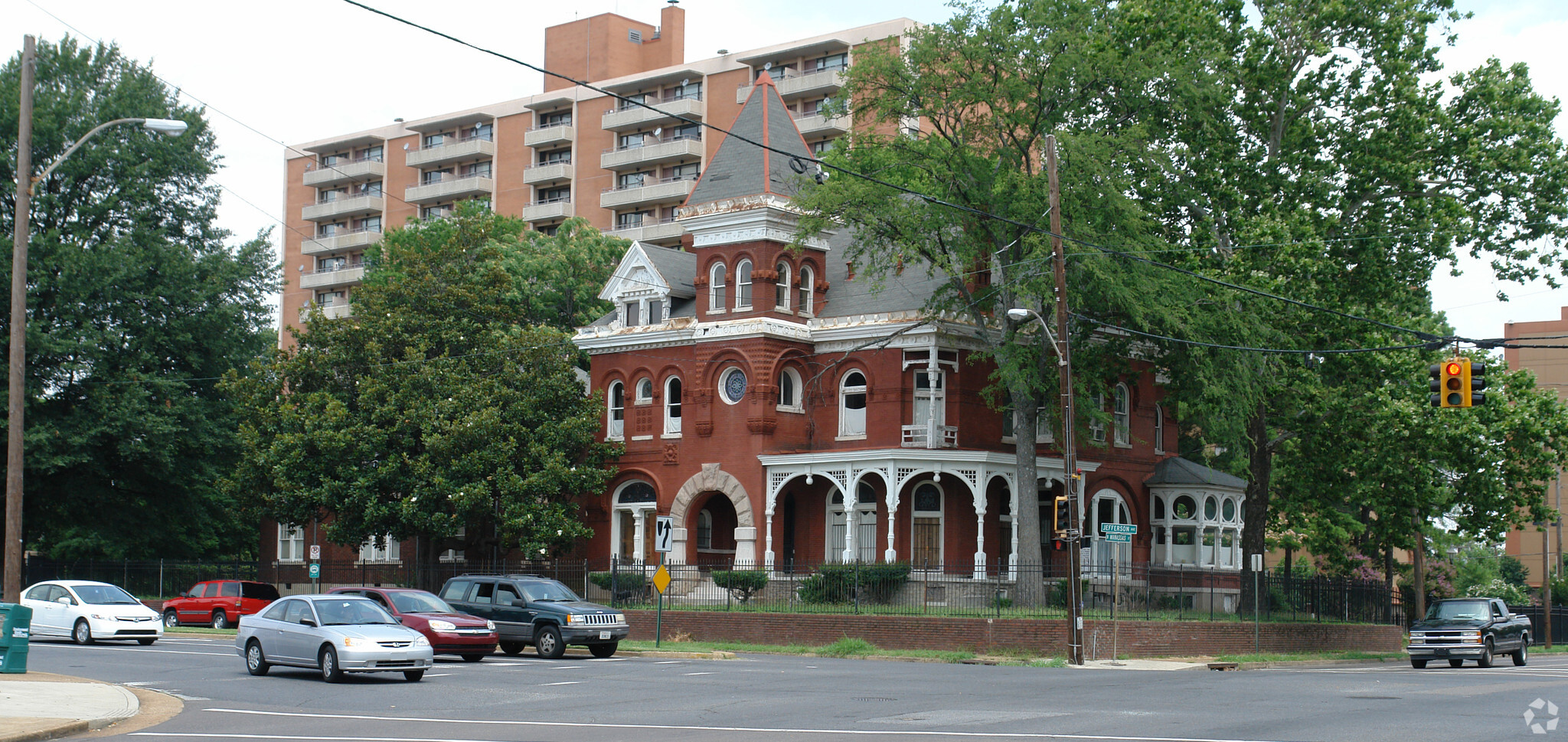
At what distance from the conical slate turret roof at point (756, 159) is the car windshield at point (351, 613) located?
77.1ft

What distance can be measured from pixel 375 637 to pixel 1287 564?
36.4 m

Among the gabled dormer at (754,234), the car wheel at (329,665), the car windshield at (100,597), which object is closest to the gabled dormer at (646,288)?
the gabled dormer at (754,234)

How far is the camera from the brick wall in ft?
109

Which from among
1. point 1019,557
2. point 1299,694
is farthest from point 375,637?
point 1019,557

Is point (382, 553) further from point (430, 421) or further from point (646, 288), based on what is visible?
point (646, 288)

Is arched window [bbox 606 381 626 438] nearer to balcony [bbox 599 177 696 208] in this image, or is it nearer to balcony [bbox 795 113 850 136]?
balcony [bbox 795 113 850 136]

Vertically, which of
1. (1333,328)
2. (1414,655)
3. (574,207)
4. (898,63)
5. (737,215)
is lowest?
(1414,655)

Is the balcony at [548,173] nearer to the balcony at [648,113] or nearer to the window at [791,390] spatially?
the balcony at [648,113]

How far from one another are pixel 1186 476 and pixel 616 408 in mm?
18414

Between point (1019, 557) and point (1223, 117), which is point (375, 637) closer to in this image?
point (1019, 557)

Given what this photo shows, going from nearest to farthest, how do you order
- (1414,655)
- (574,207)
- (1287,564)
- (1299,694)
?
(1299,694)
(1414,655)
(1287,564)
(574,207)

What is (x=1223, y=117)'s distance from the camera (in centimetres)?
4225

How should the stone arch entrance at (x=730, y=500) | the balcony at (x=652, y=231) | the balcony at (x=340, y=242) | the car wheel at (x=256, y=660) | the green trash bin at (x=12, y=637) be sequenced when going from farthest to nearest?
the balcony at (x=340, y=242) → the balcony at (x=652, y=231) → the stone arch entrance at (x=730, y=500) → the car wheel at (x=256, y=660) → the green trash bin at (x=12, y=637)

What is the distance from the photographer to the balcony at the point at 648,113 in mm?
90000
